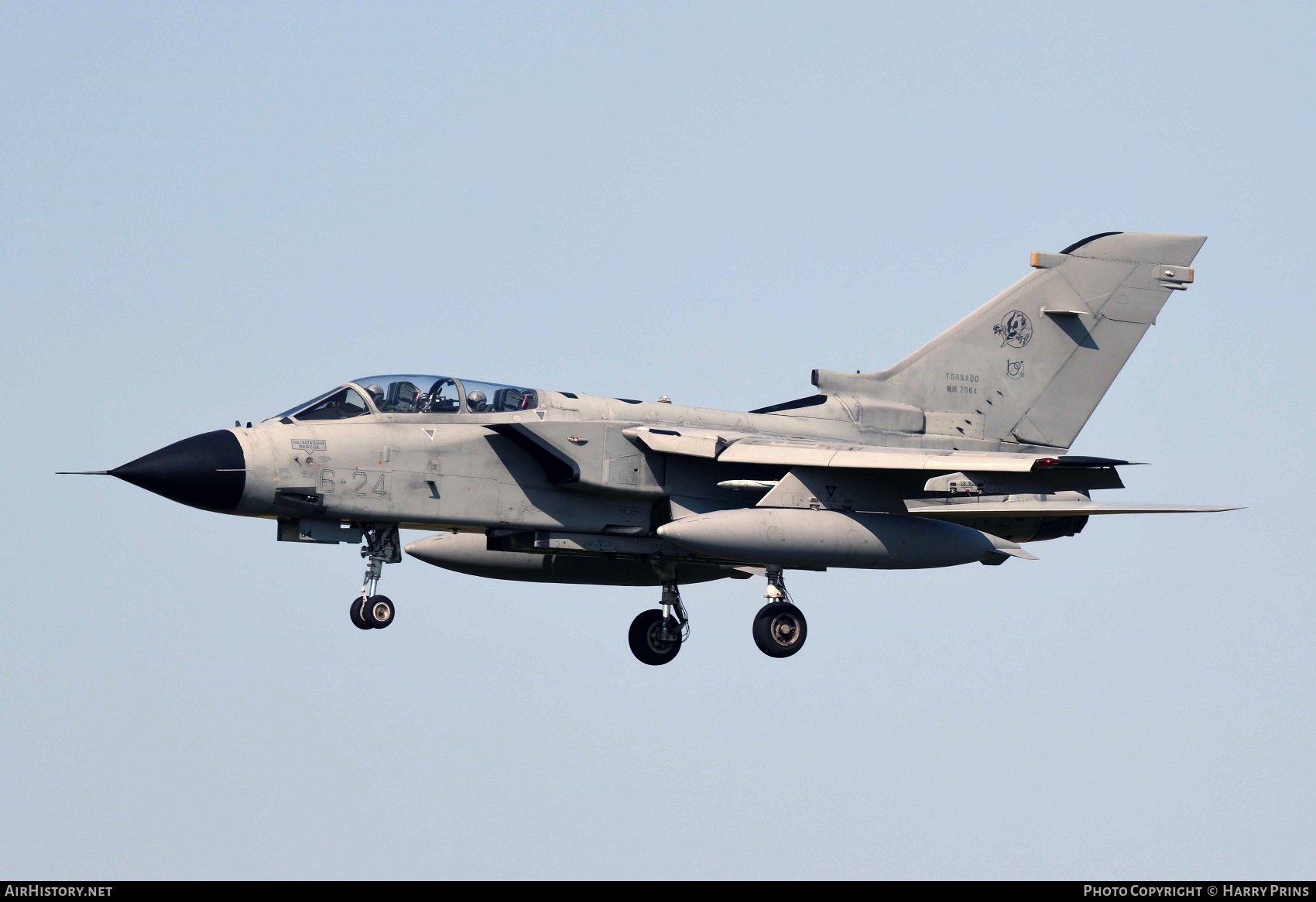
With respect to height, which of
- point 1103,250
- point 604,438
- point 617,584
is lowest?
point 617,584

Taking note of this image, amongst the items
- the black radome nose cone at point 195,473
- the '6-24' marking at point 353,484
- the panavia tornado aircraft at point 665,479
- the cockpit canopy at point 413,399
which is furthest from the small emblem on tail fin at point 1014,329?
the black radome nose cone at point 195,473

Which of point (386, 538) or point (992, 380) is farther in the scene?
point (992, 380)

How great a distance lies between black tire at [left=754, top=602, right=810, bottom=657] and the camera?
22.1 metres

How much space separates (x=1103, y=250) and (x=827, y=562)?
24.4 feet

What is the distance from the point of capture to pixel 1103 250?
2544cm

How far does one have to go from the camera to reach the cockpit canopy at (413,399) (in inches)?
822

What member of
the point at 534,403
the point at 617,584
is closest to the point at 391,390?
the point at 534,403

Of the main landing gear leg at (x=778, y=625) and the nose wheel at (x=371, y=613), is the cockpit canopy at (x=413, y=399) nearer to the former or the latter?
the nose wheel at (x=371, y=613)

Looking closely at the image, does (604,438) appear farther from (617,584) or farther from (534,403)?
(617,584)

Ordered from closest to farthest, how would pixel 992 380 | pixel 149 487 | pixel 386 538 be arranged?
1. pixel 149 487
2. pixel 386 538
3. pixel 992 380

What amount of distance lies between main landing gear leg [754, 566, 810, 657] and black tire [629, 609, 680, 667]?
2490 mm

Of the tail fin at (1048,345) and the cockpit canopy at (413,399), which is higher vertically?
the tail fin at (1048,345)

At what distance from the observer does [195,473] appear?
64.7 ft

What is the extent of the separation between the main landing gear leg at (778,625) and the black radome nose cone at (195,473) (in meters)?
6.72
